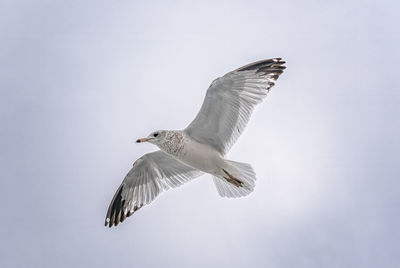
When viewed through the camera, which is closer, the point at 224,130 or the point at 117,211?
the point at 224,130

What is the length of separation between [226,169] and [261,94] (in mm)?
1013

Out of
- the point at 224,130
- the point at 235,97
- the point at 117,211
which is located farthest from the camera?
the point at 117,211

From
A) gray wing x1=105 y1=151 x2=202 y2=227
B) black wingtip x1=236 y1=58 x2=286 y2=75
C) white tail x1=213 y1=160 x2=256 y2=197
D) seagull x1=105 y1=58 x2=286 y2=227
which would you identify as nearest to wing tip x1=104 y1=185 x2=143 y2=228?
gray wing x1=105 y1=151 x2=202 y2=227

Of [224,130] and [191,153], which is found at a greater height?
[224,130]

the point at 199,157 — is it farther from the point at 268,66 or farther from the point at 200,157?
the point at 268,66

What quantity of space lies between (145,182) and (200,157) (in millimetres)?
1230

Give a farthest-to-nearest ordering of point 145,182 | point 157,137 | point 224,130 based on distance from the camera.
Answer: point 145,182
point 224,130
point 157,137

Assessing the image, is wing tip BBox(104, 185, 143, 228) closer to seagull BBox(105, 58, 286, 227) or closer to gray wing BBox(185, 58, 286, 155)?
seagull BBox(105, 58, 286, 227)

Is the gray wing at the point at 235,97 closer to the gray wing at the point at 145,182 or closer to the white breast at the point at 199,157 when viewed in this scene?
the white breast at the point at 199,157

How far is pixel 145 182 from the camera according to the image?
9.38m

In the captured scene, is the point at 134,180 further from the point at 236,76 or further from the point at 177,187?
the point at 236,76

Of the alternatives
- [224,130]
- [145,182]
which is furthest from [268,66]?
[145,182]

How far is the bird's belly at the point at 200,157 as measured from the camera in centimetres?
847

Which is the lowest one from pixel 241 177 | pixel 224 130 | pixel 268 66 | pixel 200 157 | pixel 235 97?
pixel 241 177
